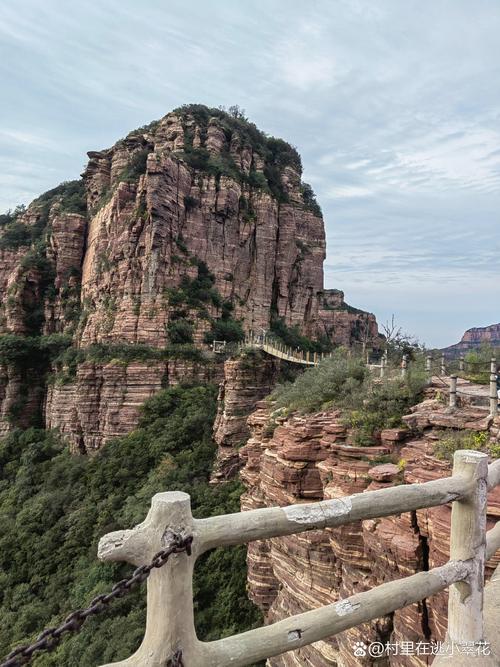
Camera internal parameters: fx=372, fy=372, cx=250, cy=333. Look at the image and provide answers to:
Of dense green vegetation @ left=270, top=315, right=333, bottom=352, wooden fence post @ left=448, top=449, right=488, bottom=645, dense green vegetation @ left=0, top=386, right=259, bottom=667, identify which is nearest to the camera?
wooden fence post @ left=448, top=449, right=488, bottom=645

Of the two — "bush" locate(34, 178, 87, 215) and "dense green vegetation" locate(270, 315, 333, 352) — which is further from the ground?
"bush" locate(34, 178, 87, 215)

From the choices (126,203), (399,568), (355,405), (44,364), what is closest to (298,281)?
(126,203)

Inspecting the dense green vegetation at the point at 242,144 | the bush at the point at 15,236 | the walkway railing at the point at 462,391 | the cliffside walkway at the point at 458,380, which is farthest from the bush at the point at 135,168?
the walkway railing at the point at 462,391

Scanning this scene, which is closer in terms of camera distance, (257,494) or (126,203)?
(257,494)

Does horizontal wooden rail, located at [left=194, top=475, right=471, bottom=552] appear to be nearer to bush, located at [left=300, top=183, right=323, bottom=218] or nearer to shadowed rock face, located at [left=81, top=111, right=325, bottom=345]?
shadowed rock face, located at [left=81, top=111, right=325, bottom=345]

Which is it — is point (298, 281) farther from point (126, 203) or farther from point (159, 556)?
point (159, 556)

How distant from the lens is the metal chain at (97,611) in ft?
3.25

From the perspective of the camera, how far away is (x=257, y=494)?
10266 millimetres

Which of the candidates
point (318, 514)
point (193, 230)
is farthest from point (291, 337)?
point (318, 514)

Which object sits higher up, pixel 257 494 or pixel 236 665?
pixel 236 665

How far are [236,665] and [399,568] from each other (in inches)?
162

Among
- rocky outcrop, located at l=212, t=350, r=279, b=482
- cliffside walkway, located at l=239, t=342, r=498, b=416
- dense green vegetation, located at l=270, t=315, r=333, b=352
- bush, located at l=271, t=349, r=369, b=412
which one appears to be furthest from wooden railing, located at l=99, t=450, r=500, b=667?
dense green vegetation, located at l=270, t=315, r=333, b=352

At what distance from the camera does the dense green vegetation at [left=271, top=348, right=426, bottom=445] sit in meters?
6.59

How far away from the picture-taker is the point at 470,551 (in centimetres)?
175
